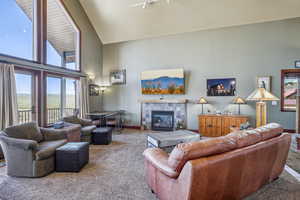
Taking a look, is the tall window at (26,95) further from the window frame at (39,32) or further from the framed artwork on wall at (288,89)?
the framed artwork on wall at (288,89)

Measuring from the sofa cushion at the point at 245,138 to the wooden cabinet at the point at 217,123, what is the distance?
130 inches

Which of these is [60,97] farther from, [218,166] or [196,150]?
[218,166]

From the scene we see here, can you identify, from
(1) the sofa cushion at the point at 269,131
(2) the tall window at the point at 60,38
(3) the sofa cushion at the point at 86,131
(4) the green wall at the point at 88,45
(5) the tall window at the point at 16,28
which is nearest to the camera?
(1) the sofa cushion at the point at 269,131

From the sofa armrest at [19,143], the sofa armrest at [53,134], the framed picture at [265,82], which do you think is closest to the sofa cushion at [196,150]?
the sofa armrest at [19,143]

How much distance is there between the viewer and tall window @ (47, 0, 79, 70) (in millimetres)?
4848

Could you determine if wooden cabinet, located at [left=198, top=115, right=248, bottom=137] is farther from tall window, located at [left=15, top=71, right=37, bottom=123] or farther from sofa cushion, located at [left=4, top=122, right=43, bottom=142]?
tall window, located at [left=15, top=71, right=37, bottom=123]

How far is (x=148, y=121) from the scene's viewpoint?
6.56 meters

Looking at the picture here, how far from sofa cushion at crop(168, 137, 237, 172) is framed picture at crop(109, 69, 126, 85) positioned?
576cm

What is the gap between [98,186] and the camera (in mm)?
2375

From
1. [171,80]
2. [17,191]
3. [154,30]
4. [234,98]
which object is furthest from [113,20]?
[17,191]

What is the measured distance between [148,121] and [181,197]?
5.07 m

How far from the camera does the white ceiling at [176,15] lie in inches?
193

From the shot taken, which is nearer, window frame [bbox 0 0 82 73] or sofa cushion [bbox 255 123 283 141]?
sofa cushion [bbox 255 123 283 141]

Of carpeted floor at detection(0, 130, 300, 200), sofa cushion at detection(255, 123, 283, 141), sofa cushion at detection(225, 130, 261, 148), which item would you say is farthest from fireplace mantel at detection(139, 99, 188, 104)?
sofa cushion at detection(225, 130, 261, 148)
